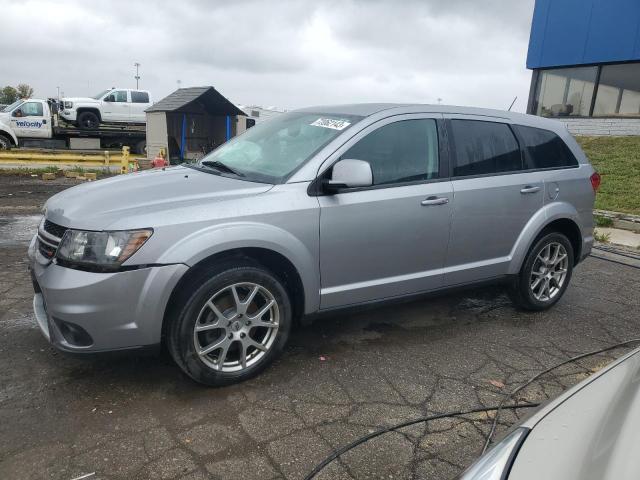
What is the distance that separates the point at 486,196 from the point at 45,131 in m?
21.1

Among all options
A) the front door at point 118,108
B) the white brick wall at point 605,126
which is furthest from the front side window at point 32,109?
the white brick wall at point 605,126

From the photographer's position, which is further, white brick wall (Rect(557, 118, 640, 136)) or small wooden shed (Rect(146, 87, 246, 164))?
small wooden shed (Rect(146, 87, 246, 164))

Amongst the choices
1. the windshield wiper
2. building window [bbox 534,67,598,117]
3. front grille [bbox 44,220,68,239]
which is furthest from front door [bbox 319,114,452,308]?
building window [bbox 534,67,598,117]

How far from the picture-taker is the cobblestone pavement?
7.88 feet

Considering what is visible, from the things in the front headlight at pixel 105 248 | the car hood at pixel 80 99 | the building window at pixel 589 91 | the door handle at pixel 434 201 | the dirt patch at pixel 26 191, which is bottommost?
the dirt patch at pixel 26 191

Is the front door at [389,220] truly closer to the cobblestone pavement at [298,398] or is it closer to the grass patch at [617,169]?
the cobblestone pavement at [298,398]

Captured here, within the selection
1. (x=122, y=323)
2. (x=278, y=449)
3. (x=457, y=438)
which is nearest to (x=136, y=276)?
(x=122, y=323)

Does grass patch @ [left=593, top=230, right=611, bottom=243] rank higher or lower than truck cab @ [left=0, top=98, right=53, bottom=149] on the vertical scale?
lower

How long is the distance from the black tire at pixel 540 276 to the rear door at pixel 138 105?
21731mm

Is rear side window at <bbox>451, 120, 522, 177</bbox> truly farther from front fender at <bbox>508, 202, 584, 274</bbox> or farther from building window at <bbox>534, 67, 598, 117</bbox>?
building window at <bbox>534, 67, 598, 117</bbox>

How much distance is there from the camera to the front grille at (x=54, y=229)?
2.81m

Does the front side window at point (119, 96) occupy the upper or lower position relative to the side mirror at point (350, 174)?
upper

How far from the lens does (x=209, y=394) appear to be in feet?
9.73

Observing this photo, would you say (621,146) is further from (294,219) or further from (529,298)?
(294,219)
